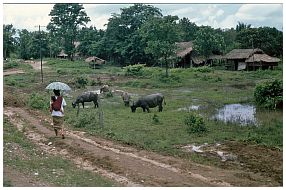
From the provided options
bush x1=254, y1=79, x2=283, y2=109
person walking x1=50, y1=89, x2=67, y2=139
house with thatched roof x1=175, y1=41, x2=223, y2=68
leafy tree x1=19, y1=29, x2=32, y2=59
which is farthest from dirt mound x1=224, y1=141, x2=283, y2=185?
leafy tree x1=19, y1=29, x2=32, y2=59

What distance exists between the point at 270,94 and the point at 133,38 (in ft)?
99.1

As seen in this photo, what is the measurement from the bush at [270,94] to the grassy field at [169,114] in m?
0.60

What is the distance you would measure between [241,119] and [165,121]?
9.93ft

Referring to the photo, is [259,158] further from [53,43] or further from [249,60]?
[53,43]

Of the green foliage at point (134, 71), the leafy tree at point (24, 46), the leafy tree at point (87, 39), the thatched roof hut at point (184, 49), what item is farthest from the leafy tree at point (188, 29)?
the leafy tree at point (24, 46)

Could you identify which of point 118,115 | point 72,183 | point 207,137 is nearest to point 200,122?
point 207,137

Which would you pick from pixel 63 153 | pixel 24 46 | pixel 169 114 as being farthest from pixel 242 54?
pixel 63 153

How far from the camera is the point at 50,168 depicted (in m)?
8.87

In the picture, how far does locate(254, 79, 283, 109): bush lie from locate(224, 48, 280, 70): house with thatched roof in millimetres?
22908

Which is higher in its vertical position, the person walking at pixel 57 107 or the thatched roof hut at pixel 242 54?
the thatched roof hut at pixel 242 54

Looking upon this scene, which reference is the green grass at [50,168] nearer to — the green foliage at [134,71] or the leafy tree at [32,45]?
the green foliage at [134,71]

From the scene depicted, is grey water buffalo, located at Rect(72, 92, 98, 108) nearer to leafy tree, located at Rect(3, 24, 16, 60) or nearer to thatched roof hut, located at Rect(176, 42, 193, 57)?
thatched roof hut, located at Rect(176, 42, 193, 57)

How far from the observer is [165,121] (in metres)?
15.3

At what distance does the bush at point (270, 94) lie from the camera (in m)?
18.0
